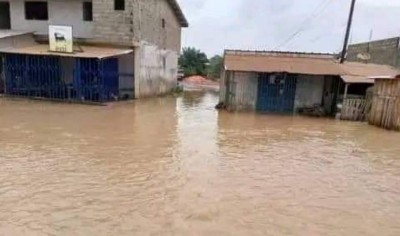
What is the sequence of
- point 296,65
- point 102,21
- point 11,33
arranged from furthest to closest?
1. point 102,21
2. point 11,33
3. point 296,65

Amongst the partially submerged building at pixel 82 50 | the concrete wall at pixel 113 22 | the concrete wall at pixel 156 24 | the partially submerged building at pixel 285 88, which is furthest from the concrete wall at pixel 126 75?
the partially submerged building at pixel 285 88

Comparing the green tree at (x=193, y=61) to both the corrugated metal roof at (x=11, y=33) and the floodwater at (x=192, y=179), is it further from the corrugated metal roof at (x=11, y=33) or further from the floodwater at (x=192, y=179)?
the floodwater at (x=192, y=179)

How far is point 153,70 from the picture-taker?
23125 mm

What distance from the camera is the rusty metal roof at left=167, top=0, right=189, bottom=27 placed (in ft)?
84.6

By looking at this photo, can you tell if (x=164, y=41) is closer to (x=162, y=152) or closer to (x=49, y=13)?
(x=49, y=13)

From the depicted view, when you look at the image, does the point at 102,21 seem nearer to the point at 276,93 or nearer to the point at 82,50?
the point at 82,50

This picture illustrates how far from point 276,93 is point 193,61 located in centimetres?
2928

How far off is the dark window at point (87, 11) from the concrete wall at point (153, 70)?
3272 mm

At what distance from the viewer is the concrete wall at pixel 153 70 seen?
2078 cm

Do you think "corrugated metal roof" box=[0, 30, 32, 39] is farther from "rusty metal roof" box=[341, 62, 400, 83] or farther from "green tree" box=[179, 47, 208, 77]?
"green tree" box=[179, 47, 208, 77]

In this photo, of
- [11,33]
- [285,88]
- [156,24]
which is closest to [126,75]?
[156,24]

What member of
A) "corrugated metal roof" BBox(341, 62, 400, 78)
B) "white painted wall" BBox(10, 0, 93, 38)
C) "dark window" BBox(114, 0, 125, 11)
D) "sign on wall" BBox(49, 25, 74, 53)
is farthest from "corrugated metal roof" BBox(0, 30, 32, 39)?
"corrugated metal roof" BBox(341, 62, 400, 78)

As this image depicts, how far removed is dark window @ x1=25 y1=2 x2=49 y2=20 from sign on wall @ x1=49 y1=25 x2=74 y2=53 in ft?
11.5

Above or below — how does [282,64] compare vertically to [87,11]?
below
